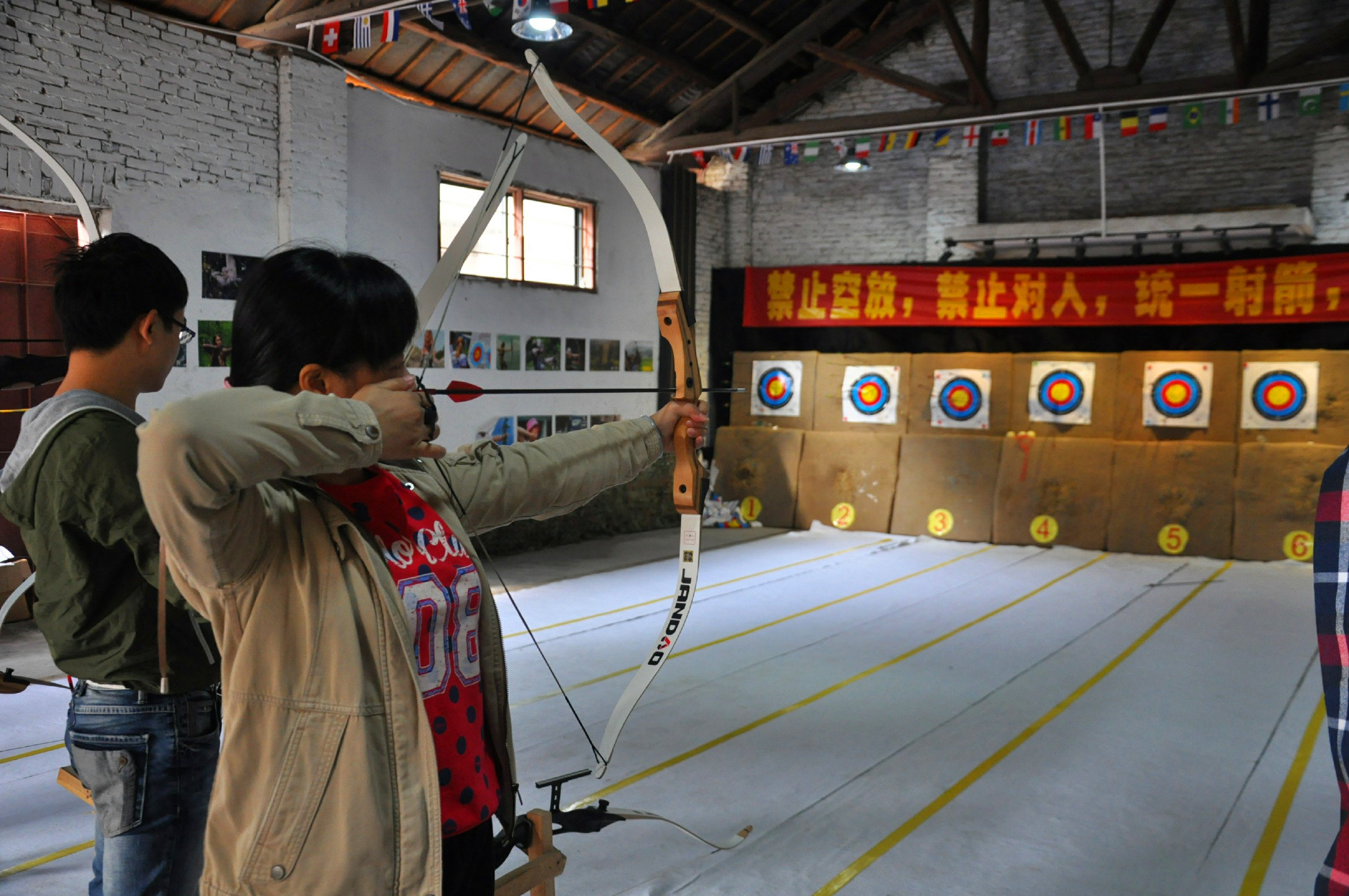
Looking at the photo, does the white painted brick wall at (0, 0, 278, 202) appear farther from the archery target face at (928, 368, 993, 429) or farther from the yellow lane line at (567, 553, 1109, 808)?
the archery target face at (928, 368, 993, 429)

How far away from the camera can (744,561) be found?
608 cm

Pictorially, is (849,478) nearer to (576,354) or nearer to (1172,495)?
(1172,495)

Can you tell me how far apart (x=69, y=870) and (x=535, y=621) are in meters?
2.42

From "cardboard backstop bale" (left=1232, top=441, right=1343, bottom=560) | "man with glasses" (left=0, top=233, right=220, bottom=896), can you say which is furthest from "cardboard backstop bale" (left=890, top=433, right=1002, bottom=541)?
"man with glasses" (left=0, top=233, right=220, bottom=896)

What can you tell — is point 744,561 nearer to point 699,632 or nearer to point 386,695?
point 699,632

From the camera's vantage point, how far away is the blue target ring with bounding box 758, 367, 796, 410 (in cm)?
786

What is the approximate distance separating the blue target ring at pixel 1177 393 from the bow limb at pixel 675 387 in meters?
5.86

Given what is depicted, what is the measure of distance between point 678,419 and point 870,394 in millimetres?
6360

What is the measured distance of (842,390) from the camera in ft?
25.2

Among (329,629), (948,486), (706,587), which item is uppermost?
(329,629)

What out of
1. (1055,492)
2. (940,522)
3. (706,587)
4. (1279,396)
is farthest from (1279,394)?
(706,587)

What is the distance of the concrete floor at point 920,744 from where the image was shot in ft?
7.30

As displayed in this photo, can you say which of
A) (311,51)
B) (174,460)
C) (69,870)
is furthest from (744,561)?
(174,460)

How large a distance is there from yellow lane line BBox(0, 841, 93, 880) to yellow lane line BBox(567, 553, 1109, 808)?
1.12m
